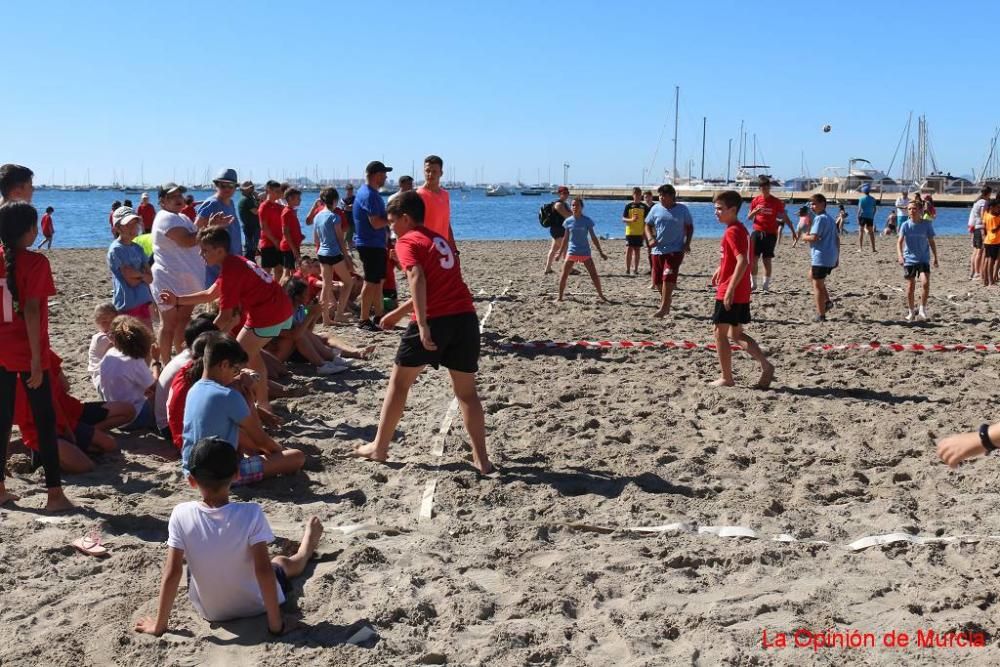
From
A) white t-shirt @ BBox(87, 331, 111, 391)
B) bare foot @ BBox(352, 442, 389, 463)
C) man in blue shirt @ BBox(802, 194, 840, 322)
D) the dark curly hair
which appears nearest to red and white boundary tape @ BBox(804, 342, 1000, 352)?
man in blue shirt @ BBox(802, 194, 840, 322)

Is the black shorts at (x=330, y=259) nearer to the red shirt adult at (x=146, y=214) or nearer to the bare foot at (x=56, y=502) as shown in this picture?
the bare foot at (x=56, y=502)

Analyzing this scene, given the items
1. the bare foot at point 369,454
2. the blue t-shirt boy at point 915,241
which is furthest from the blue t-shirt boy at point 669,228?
the bare foot at point 369,454

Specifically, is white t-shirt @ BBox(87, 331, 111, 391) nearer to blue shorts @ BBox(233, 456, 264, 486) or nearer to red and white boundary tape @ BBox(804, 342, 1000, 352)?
blue shorts @ BBox(233, 456, 264, 486)

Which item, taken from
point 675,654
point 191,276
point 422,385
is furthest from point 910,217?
point 675,654

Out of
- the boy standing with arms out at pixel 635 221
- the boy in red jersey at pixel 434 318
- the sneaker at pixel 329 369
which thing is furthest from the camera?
the boy standing with arms out at pixel 635 221

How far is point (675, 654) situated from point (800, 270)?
53.3ft

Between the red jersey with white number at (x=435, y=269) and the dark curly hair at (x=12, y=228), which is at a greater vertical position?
the dark curly hair at (x=12, y=228)

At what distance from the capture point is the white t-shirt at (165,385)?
19.0ft

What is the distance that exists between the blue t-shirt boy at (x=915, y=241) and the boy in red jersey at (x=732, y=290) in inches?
176

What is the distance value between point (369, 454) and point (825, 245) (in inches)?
300

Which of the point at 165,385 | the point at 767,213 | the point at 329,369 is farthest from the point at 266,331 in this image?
the point at 767,213

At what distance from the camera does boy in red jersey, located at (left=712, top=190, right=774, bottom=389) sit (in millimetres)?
7500

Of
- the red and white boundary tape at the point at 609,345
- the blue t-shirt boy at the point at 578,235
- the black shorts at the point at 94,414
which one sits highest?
the blue t-shirt boy at the point at 578,235

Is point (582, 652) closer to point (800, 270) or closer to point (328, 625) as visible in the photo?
point (328, 625)
